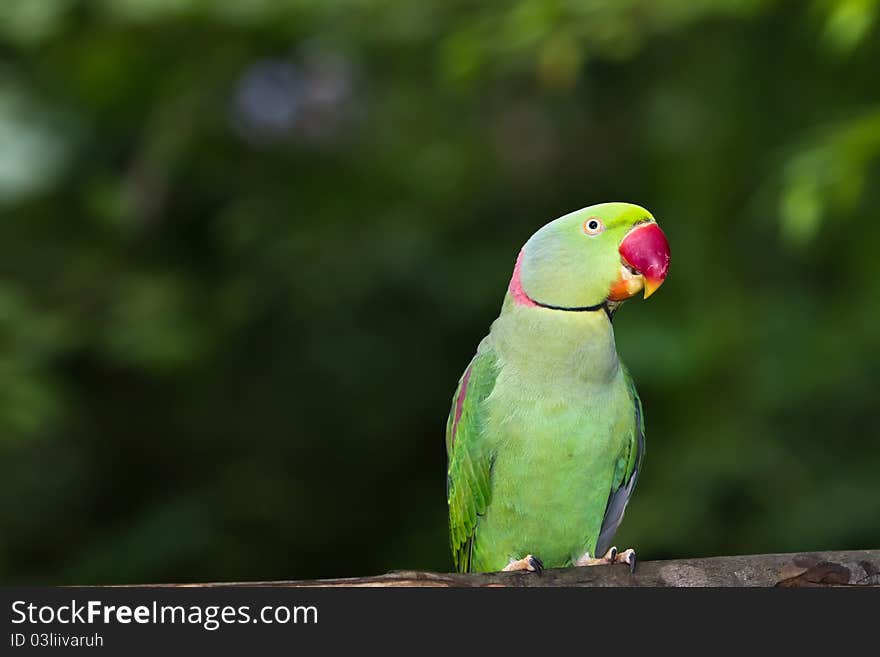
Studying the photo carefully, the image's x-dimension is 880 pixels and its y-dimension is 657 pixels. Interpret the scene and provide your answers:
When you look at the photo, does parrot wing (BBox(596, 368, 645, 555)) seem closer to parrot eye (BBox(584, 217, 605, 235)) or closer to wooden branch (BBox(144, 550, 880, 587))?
wooden branch (BBox(144, 550, 880, 587))

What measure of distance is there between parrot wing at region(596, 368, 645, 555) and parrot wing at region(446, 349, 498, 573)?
317 mm

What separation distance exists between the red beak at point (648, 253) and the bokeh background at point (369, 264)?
2057mm

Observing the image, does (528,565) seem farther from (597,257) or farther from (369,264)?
(369,264)

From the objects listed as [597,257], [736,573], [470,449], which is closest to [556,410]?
[470,449]

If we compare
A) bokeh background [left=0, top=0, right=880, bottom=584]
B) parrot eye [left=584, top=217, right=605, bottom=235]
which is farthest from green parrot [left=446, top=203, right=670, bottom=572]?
bokeh background [left=0, top=0, right=880, bottom=584]

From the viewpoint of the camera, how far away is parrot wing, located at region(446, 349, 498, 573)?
2.64 metres

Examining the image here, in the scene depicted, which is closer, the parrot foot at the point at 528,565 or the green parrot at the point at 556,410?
the green parrot at the point at 556,410

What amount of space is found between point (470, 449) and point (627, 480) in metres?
0.40

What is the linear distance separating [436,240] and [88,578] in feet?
9.56

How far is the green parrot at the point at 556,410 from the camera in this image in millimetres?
2285

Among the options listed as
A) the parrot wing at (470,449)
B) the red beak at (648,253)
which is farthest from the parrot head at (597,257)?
the parrot wing at (470,449)

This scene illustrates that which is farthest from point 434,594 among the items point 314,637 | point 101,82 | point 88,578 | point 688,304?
point 101,82

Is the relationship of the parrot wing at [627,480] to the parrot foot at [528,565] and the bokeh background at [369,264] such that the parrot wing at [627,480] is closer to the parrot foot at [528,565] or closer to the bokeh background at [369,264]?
the parrot foot at [528,565]

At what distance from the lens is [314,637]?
2068 millimetres
